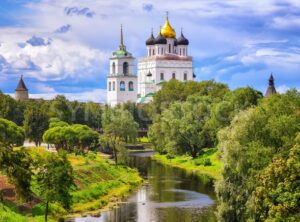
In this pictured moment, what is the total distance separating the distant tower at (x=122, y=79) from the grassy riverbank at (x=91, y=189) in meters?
68.8

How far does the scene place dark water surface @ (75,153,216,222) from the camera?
4098 cm

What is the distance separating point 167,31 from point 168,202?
324 feet

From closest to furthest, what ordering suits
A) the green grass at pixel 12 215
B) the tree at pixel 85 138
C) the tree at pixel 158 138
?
the green grass at pixel 12 215
the tree at pixel 85 138
the tree at pixel 158 138

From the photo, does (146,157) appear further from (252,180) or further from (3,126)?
(252,180)

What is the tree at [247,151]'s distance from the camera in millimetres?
35938

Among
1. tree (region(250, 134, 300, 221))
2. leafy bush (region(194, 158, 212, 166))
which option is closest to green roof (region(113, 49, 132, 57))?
leafy bush (region(194, 158, 212, 166))

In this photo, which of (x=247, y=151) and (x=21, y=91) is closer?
(x=247, y=151)

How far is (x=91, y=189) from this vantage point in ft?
163

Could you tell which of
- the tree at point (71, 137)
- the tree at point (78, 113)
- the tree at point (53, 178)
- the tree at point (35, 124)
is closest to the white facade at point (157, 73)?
the tree at point (78, 113)

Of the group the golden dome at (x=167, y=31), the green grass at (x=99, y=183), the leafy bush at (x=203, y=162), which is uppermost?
the golden dome at (x=167, y=31)

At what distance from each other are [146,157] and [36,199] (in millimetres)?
45346

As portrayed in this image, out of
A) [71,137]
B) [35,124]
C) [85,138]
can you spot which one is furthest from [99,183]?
[35,124]

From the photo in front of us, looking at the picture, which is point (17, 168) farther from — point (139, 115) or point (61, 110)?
point (139, 115)

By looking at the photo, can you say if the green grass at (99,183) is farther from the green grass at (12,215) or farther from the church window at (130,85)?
the church window at (130,85)
